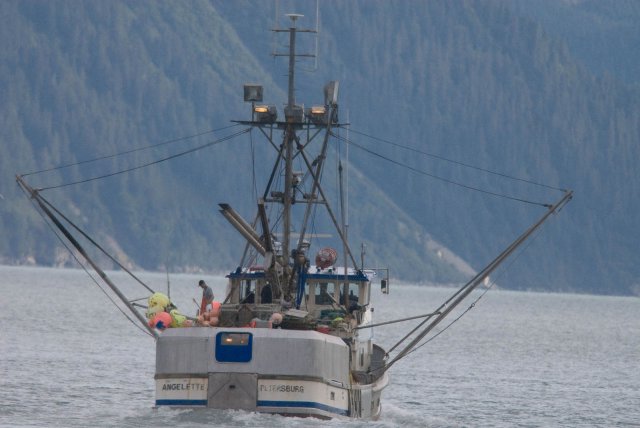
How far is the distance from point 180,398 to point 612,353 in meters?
78.5

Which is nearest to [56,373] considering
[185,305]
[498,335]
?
[498,335]

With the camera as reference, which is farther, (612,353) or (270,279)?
(612,353)

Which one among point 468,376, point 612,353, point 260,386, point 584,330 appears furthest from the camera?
point 584,330

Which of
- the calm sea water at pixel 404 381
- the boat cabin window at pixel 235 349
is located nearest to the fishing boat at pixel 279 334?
the boat cabin window at pixel 235 349

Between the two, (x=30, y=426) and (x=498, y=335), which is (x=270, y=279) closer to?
(x=30, y=426)

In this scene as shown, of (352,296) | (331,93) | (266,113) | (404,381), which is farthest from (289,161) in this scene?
(404,381)

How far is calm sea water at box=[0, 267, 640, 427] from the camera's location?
50000mm

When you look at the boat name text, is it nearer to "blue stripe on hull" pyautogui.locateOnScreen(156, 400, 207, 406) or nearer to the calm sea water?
"blue stripe on hull" pyautogui.locateOnScreen(156, 400, 207, 406)

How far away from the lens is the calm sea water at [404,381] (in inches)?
1969

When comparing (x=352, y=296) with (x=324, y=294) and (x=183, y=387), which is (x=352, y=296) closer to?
(x=324, y=294)

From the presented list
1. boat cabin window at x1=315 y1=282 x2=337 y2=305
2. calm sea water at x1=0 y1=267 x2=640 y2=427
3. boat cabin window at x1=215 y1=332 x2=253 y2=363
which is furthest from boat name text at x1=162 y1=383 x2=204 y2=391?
boat cabin window at x1=315 y1=282 x2=337 y2=305

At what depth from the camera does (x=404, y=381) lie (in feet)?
248

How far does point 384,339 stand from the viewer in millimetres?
117312

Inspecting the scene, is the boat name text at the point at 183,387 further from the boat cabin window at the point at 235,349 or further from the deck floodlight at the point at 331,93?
the deck floodlight at the point at 331,93
